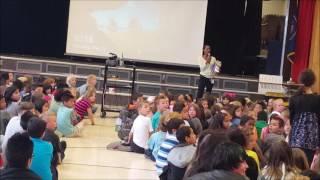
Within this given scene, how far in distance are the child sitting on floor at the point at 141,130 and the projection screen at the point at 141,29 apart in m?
6.80

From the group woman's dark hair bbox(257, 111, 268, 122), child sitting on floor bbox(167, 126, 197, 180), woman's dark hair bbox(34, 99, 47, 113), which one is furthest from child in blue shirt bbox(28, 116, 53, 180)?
woman's dark hair bbox(257, 111, 268, 122)

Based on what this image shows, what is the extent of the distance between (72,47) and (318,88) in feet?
21.5

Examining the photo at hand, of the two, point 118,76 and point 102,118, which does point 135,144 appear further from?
point 118,76

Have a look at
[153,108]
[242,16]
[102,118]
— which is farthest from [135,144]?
[242,16]

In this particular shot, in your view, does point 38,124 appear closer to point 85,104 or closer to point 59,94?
point 59,94

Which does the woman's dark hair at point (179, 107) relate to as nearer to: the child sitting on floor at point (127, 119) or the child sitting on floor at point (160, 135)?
the child sitting on floor at point (160, 135)

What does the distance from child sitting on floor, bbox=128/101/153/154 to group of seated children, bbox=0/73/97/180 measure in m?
1.01

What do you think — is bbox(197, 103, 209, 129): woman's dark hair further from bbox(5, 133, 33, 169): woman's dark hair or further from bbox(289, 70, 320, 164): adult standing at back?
bbox(5, 133, 33, 169): woman's dark hair

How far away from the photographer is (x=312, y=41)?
13602 millimetres

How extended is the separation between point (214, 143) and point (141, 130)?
498 cm

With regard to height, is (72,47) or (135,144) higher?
(72,47)

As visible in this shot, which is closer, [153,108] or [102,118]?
[153,108]

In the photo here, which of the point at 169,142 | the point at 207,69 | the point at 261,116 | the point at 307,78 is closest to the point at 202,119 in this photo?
the point at 261,116

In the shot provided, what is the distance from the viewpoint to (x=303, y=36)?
45.6ft
